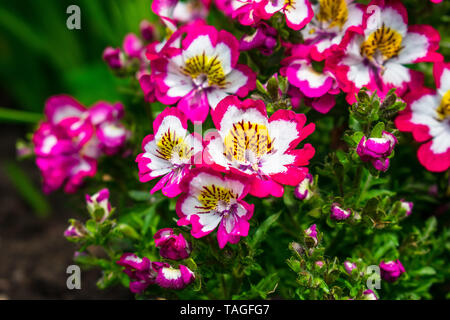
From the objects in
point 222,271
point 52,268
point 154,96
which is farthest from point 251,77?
point 52,268

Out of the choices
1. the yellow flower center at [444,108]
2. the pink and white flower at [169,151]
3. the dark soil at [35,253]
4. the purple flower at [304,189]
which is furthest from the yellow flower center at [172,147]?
the dark soil at [35,253]

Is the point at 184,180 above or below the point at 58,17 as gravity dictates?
below

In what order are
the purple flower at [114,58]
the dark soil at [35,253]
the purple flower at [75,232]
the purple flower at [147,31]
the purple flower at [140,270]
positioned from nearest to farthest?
1. the purple flower at [140,270]
2. the purple flower at [75,232]
3. the purple flower at [114,58]
4. the purple flower at [147,31]
5. the dark soil at [35,253]

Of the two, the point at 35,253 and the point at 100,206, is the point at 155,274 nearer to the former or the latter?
the point at 100,206

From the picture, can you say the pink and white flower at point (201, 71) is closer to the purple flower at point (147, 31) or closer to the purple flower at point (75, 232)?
the purple flower at point (75, 232)

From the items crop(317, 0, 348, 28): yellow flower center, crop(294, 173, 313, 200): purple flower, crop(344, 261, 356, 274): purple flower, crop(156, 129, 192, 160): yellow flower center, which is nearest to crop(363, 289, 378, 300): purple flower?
crop(344, 261, 356, 274): purple flower

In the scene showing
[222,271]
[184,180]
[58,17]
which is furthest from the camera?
[58,17]
